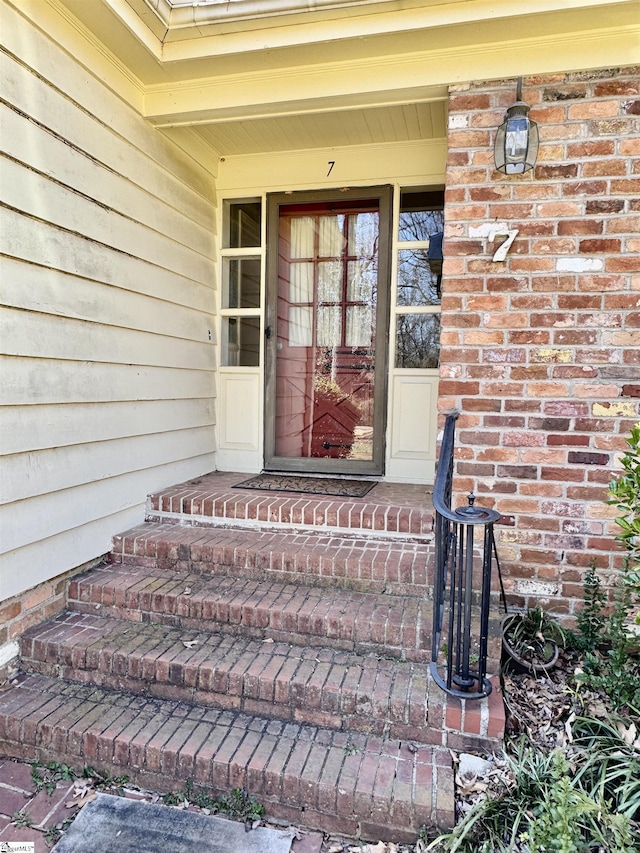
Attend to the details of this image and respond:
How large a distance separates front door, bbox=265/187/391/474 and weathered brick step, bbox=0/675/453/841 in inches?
75.2

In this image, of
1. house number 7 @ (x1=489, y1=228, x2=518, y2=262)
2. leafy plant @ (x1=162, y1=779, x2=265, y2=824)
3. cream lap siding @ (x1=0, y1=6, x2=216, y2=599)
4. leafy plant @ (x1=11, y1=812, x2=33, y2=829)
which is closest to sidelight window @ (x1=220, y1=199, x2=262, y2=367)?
cream lap siding @ (x1=0, y1=6, x2=216, y2=599)

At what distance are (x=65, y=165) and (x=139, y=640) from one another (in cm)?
209

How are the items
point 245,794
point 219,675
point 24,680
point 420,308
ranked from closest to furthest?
point 245,794
point 219,675
point 24,680
point 420,308

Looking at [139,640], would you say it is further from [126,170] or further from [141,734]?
[126,170]

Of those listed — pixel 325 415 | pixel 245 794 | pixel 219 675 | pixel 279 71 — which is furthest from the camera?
A: pixel 325 415

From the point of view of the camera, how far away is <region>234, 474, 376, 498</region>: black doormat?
3113mm

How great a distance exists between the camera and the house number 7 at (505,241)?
7.47 feet

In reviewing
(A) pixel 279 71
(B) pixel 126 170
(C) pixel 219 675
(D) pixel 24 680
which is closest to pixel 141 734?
(C) pixel 219 675

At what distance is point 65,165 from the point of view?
225cm

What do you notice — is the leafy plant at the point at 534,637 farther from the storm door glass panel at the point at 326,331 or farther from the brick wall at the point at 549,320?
the storm door glass panel at the point at 326,331

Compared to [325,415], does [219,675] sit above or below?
below

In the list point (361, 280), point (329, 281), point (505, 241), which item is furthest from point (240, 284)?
point (505, 241)

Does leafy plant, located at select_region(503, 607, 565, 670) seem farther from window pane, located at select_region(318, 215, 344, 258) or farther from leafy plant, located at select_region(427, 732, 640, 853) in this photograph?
window pane, located at select_region(318, 215, 344, 258)

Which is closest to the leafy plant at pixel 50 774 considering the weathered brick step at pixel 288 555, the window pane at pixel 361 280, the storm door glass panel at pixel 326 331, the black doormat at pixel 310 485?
the weathered brick step at pixel 288 555
